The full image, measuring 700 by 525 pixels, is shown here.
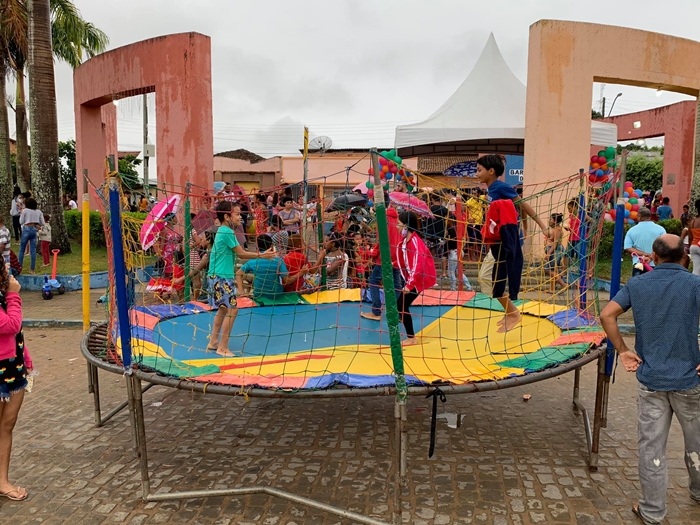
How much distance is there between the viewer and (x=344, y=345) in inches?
182

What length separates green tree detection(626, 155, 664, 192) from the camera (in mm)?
24828

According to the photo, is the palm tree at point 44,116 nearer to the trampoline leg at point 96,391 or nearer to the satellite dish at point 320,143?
the satellite dish at point 320,143

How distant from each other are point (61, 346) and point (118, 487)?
152 inches

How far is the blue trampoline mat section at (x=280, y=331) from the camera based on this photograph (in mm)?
4436

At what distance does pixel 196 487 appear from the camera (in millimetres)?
3125

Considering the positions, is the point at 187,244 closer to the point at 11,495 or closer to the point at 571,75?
the point at 11,495

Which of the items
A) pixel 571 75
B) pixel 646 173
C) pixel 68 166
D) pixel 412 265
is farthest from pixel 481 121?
pixel 68 166

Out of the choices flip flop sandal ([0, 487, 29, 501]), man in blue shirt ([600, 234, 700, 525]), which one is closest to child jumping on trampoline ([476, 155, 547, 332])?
man in blue shirt ([600, 234, 700, 525])

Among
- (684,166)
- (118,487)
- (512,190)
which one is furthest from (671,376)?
(684,166)

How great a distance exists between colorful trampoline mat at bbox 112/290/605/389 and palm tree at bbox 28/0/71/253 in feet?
23.4

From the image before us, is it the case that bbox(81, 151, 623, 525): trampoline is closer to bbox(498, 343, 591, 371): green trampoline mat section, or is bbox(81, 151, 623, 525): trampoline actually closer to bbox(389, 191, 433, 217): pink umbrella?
bbox(498, 343, 591, 371): green trampoline mat section

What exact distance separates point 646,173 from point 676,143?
1048 centimetres

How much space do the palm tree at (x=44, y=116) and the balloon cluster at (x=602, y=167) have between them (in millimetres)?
10295

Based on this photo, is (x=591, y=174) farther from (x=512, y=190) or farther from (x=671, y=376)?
(x=671, y=376)
